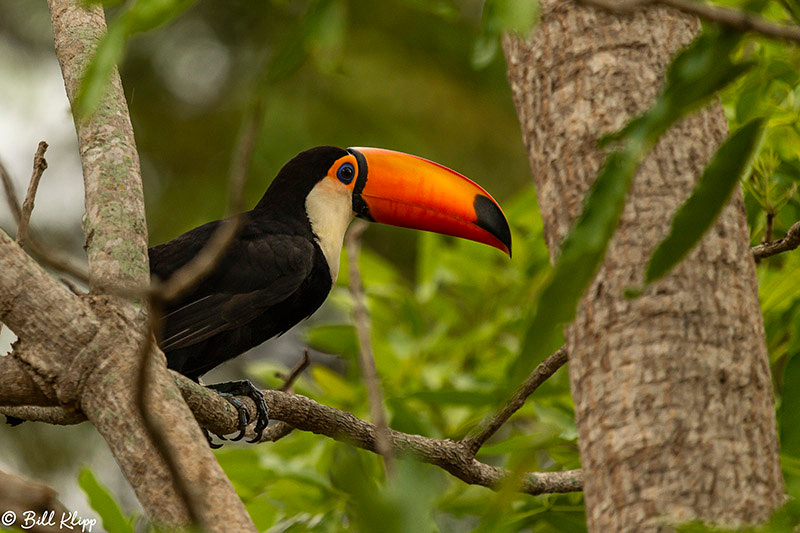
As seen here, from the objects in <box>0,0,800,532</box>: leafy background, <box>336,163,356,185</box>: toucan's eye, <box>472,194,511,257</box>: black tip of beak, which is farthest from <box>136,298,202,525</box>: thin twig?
<box>336,163,356,185</box>: toucan's eye

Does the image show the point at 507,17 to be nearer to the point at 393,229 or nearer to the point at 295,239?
the point at 295,239

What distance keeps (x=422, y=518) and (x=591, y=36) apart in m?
1.63

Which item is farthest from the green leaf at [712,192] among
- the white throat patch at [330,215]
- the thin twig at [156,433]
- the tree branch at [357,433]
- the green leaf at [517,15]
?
the white throat patch at [330,215]

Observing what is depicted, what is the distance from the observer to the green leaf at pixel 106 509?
84.7 inches

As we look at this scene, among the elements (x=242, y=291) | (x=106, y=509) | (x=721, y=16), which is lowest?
(x=106, y=509)

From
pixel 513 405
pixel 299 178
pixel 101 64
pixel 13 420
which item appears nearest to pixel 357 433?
pixel 513 405

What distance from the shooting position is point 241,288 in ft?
10.4

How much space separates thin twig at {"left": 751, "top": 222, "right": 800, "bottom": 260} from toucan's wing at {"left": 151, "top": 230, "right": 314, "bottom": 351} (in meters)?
1.67

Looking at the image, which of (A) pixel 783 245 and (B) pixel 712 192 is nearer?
(B) pixel 712 192

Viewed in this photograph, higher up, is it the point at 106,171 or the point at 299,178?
the point at 299,178

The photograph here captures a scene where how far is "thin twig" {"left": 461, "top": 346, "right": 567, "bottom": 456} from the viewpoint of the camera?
6.61 ft

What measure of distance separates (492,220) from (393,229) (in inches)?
212

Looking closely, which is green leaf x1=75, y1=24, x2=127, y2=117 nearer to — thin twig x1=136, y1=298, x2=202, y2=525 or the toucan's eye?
thin twig x1=136, y1=298, x2=202, y2=525

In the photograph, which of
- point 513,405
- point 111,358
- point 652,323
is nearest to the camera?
point 111,358
